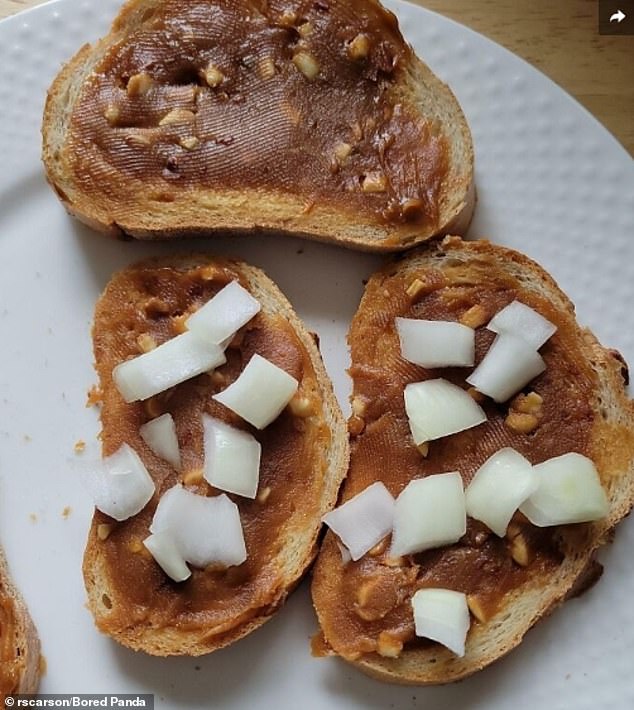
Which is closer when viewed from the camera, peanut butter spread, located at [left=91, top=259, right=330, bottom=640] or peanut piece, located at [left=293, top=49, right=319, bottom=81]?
peanut butter spread, located at [left=91, top=259, right=330, bottom=640]

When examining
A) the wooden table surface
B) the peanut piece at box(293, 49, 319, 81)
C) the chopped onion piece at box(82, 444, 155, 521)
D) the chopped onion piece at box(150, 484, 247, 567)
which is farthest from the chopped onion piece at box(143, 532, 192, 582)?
the wooden table surface

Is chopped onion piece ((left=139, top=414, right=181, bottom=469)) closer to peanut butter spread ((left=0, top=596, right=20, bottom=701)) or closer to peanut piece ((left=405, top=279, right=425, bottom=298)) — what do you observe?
peanut butter spread ((left=0, top=596, right=20, bottom=701))

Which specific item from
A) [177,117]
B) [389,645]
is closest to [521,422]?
[389,645]

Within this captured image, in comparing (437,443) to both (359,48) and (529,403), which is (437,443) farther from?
(359,48)

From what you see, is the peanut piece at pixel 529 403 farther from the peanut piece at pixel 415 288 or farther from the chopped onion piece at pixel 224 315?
the chopped onion piece at pixel 224 315

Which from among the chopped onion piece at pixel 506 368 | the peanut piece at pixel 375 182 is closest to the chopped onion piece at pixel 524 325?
the chopped onion piece at pixel 506 368

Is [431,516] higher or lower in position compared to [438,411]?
lower
